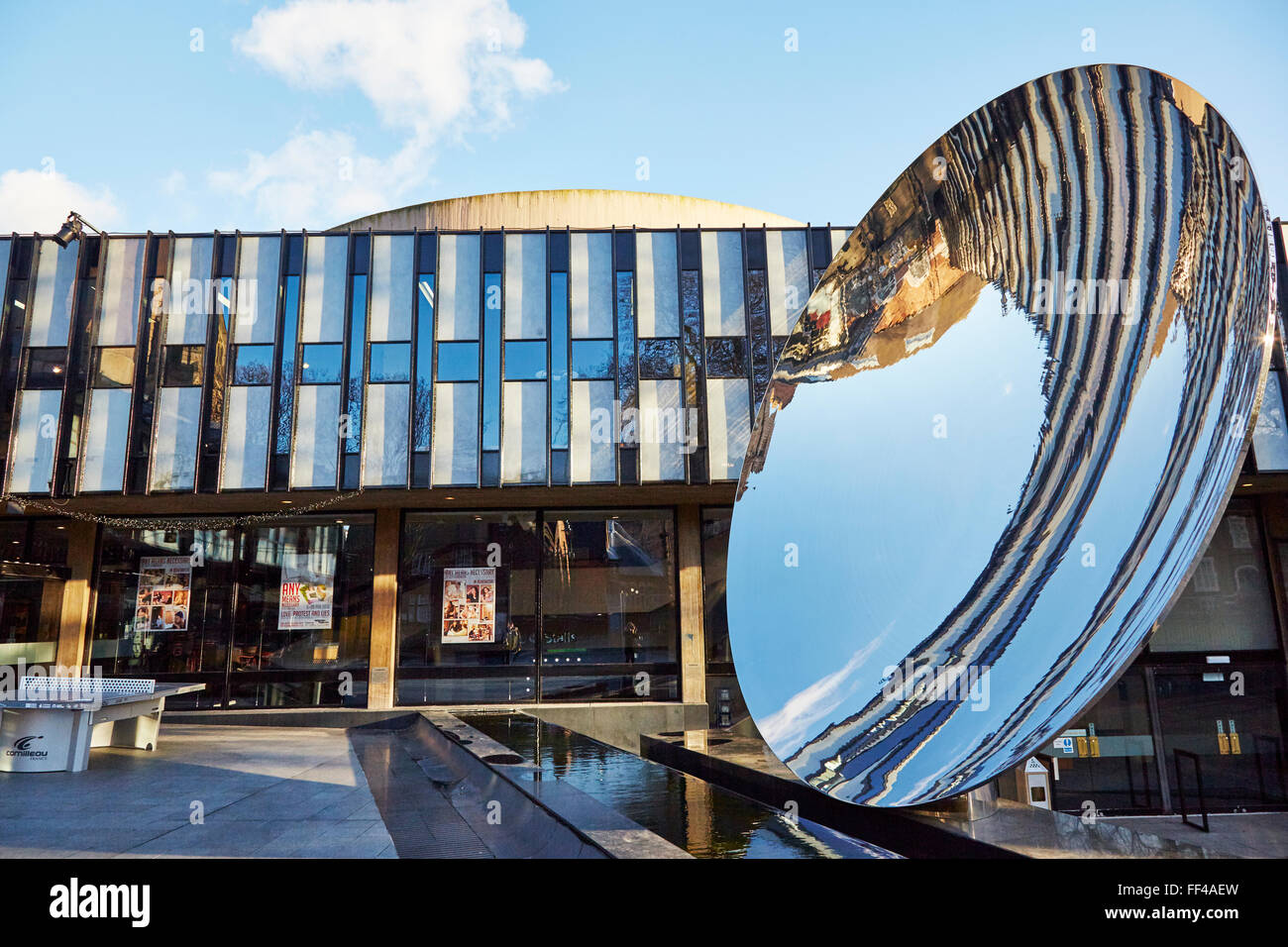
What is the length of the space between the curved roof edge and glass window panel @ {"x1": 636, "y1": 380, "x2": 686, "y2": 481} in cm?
607

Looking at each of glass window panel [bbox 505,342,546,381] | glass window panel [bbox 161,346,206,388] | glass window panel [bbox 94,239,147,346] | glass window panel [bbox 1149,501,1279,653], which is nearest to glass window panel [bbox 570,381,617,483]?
A: glass window panel [bbox 505,342,546,381]

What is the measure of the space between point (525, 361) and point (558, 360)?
76 centimetres

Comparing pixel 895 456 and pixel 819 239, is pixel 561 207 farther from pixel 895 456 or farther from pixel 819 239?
pixel 895 456

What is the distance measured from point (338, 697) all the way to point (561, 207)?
14.3 m

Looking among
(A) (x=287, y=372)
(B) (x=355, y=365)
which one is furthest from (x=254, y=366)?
(B) (x=355, y=365)

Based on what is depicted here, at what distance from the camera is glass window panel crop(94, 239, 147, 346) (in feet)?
60.8

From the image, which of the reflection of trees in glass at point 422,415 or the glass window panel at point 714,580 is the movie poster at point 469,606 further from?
the glass window panel at point 714,580

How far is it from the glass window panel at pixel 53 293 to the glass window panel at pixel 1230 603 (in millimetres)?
27025

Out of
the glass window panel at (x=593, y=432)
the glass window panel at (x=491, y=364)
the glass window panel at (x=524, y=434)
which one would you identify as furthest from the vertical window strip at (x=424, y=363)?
the glass window panel at (x=593, y=432)

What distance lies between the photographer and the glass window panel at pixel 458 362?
18.3 m

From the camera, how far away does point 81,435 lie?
17.8 metres

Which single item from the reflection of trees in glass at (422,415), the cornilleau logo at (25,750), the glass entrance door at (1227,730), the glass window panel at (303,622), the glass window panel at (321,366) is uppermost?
the glass window panel at (321,366)

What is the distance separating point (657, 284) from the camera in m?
18.8

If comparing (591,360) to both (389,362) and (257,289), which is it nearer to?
(389,362)
